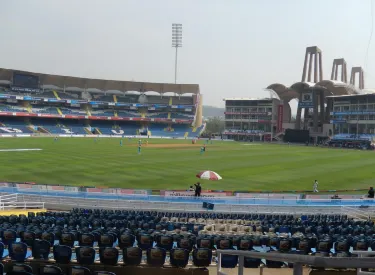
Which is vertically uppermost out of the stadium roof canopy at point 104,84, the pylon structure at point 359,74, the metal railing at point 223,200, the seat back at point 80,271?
the pylon structure at point 359,74

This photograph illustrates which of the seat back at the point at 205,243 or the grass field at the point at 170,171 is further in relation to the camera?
the grass field at the point at 170,171

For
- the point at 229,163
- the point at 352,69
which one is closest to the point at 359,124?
the point at 352,69

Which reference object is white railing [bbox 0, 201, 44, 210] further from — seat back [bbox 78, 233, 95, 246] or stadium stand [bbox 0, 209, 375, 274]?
seat back [bbox 78, 233, 95, 246]

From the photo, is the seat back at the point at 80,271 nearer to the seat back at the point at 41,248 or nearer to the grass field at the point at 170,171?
the seat back at the point at 41,248

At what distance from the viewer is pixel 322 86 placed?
9419cm

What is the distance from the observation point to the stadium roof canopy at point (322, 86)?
Result: 9281 centimetres

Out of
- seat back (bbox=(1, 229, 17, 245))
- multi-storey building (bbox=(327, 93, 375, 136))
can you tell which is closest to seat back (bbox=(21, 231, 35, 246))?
seat back (bbox=(1, 229, 17, 245))

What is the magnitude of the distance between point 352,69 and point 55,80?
324 ft

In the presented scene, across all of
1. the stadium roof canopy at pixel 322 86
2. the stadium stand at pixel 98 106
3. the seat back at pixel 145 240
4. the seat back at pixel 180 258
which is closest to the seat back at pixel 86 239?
the seat back at pixel 145 240

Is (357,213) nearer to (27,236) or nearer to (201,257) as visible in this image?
(201,257)

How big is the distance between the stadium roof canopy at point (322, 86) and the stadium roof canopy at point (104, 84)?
33.3m

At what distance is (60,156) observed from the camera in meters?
46.5

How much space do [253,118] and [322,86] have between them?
97.3 ft

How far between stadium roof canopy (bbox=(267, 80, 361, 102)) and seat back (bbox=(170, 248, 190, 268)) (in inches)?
3648
